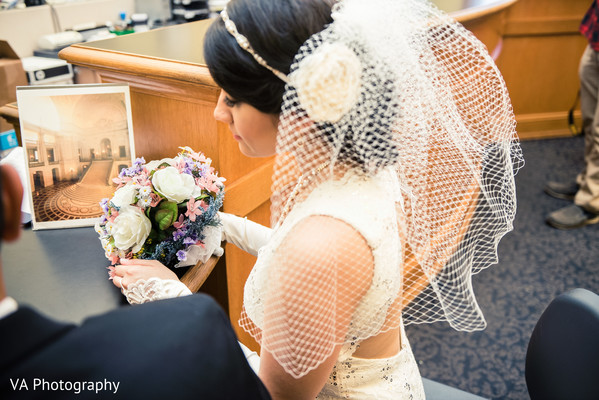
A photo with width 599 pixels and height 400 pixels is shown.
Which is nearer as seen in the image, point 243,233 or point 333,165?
point 333,165

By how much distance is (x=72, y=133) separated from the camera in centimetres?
128

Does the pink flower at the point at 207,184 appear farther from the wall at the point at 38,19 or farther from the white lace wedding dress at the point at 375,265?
the wall at the point at 38,19

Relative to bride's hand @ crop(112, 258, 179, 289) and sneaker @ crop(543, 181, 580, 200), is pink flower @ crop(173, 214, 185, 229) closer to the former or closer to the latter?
bride's hand @ crop(112, 258, 179, 289)

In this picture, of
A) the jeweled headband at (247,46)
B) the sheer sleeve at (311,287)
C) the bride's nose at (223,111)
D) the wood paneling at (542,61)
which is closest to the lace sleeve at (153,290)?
the sheer sleeve at (311,287)

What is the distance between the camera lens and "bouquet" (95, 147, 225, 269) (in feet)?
3.42

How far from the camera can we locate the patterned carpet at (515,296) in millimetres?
2098

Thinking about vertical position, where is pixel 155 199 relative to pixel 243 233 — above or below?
above

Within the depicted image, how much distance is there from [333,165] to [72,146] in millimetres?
776

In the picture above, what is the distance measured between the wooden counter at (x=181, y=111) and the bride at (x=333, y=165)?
263 mm

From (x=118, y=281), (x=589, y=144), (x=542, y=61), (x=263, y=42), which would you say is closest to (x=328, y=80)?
(x=263, y=42)

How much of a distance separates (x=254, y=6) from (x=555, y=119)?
4.52 m

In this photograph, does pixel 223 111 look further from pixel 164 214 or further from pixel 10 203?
pixel 10 203

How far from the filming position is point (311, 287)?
83 cm

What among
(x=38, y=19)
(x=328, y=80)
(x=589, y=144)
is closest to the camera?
(x=328, y=80)
